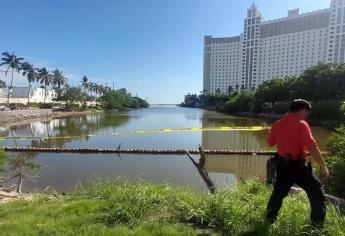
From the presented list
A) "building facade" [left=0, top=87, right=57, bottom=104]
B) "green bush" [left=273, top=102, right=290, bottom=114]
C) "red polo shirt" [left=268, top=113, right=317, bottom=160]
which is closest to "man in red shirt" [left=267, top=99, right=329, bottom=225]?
"red polo shirt" [left=268, top=113, right=317, bottom=160]

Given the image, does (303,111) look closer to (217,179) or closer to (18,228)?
(18,228)

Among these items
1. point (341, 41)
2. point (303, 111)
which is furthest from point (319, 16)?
point (303, 111)

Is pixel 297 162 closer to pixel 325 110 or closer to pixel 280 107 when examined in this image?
pixel 325 110

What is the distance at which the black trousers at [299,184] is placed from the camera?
3525 mm

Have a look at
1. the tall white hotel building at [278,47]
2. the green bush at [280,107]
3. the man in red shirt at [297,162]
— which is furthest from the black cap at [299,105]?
the tall white hotel building at [278,47]

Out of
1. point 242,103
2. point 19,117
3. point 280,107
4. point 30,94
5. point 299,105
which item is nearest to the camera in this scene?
point 299,105

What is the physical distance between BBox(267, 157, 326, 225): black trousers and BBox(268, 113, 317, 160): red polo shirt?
0.09 m

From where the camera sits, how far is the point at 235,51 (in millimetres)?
132500

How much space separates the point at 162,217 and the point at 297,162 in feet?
5.51

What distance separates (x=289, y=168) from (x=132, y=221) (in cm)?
184

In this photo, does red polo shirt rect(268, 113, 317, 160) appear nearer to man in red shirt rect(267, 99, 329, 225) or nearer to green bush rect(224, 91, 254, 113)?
man in red shirt rect(267, 99, 329, 225)

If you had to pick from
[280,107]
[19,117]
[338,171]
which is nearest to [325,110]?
[280,107]

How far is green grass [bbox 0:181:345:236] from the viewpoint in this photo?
3627 mm

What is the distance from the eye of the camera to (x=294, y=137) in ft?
11.8
